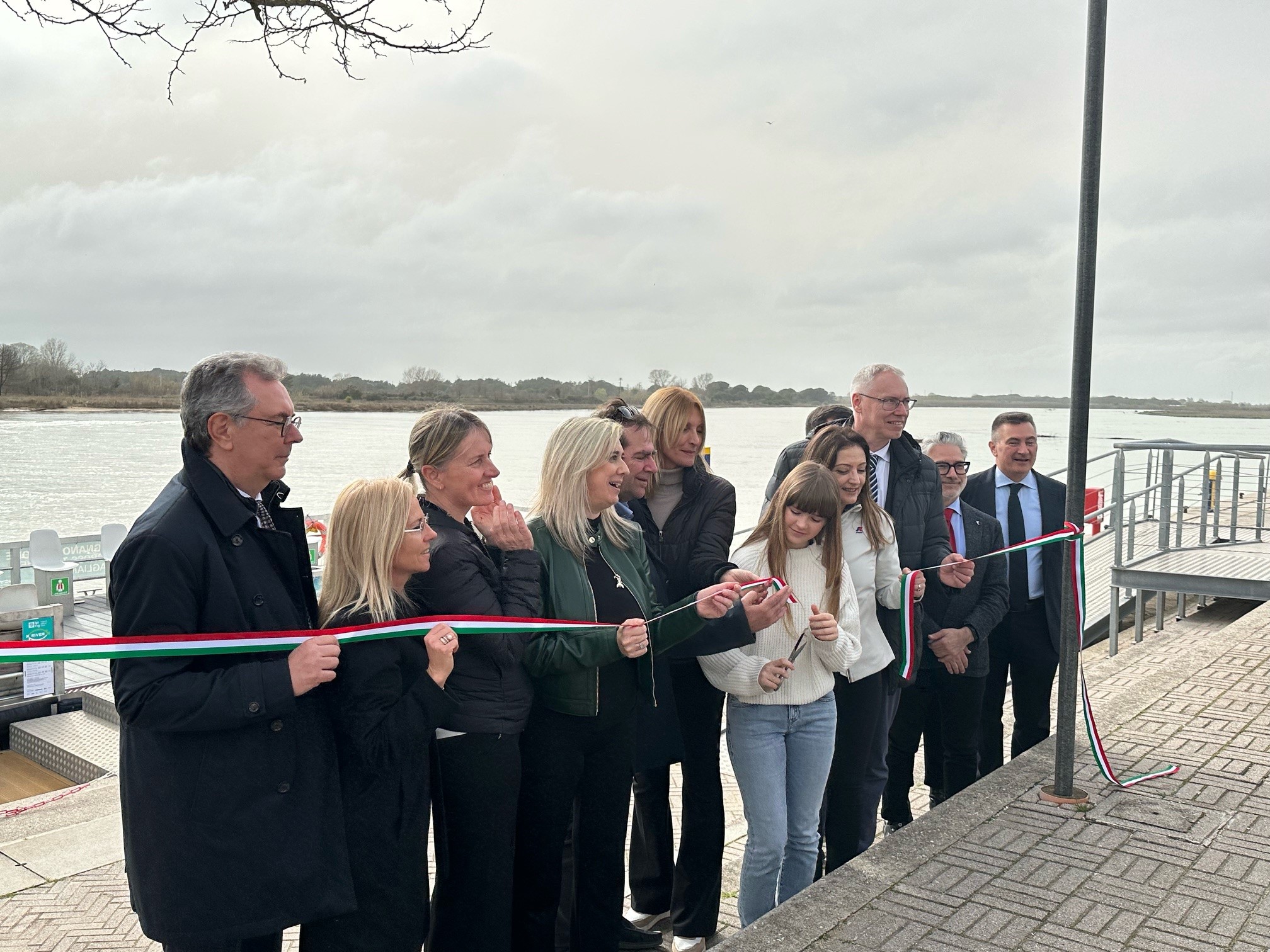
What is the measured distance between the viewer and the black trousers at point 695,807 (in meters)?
3.88

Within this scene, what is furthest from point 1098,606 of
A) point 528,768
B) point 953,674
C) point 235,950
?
point 235,950

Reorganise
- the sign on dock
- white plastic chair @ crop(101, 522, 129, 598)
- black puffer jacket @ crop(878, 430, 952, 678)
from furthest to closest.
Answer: white plastic chair @ crop(101, 522, 129, 598) < the sign on dock < black puffer jacket @ crop(878, 430, 952, 678)

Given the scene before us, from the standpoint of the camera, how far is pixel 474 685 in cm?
310

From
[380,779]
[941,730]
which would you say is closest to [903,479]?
[941,730]

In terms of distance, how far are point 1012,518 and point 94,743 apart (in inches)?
354

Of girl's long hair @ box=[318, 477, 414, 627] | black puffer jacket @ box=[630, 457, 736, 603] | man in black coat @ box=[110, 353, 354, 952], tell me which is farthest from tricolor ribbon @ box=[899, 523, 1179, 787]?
man in black coat @ box=[110, 353, 354, 952]

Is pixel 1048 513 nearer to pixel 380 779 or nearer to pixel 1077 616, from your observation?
pixel 1077 616

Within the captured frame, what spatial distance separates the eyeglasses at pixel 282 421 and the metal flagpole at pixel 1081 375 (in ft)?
11.1

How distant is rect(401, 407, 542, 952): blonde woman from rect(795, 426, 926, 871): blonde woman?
144cm

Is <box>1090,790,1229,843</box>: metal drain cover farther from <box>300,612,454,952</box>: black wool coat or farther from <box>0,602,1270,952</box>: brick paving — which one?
<box>300,612,454,952</box>: black wool coat

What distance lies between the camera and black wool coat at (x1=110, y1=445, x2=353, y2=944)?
2.36 m

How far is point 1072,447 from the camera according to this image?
4.70 metres

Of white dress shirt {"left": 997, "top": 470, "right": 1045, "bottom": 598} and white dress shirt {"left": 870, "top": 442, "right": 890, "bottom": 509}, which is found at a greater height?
white dress shirt {"left": 870, "top": 442, "right": 890, "bottom": 509}

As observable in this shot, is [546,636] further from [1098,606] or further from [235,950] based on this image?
[1098,606]
